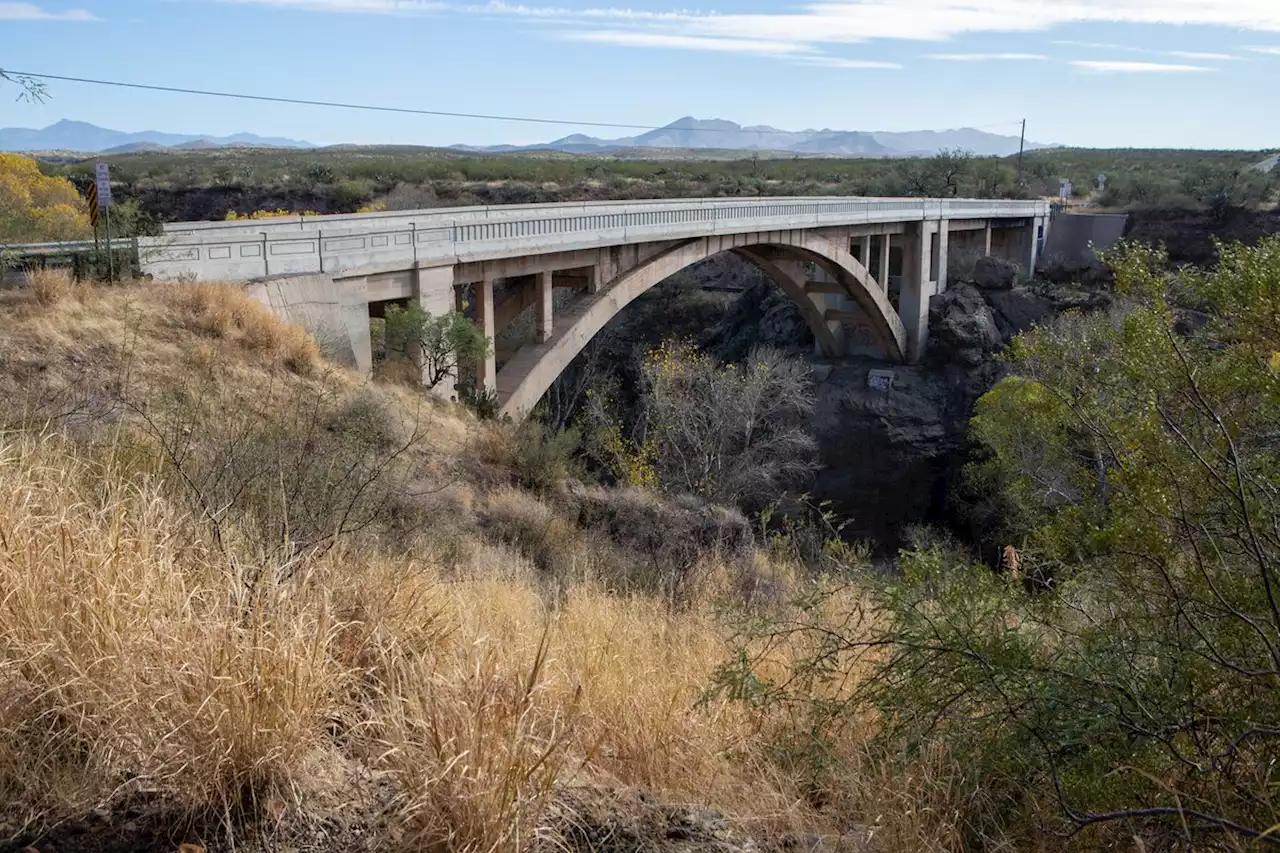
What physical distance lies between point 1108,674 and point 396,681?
219cm

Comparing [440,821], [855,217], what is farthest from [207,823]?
[855,217]

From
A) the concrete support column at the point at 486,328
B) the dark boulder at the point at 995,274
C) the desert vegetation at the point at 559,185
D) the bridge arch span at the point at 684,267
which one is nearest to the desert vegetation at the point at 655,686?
the concrete support column at the point at 486,328

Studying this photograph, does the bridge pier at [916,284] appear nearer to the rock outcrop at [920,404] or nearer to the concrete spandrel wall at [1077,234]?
the rock outcrop at [920,404]

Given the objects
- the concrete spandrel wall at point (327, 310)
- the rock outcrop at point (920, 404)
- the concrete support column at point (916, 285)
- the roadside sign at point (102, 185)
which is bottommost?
the rock outcrop at point (920, 404)

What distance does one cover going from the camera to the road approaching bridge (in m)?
14.7

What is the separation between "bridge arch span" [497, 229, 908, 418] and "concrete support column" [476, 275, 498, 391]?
0.72 m

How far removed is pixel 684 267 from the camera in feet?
85.5

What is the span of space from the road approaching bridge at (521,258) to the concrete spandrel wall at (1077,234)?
535 inches

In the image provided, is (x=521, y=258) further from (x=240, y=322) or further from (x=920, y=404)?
(x=920, y=404)

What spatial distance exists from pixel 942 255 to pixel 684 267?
→ 1657 cm

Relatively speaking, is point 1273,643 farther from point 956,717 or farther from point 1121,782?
point 956,717

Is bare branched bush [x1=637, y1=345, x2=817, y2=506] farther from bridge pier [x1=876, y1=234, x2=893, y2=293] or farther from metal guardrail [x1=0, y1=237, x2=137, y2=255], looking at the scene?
metal guardrail [x1=0, y1=237, x2=137, y2=255]

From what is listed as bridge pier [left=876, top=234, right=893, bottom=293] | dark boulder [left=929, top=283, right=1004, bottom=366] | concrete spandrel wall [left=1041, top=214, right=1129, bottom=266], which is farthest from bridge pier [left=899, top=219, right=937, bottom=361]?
concrete spandrel wall [left=1041, top=214, right=1129, bottom=266]

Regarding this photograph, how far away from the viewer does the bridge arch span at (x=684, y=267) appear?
18.6 metres
